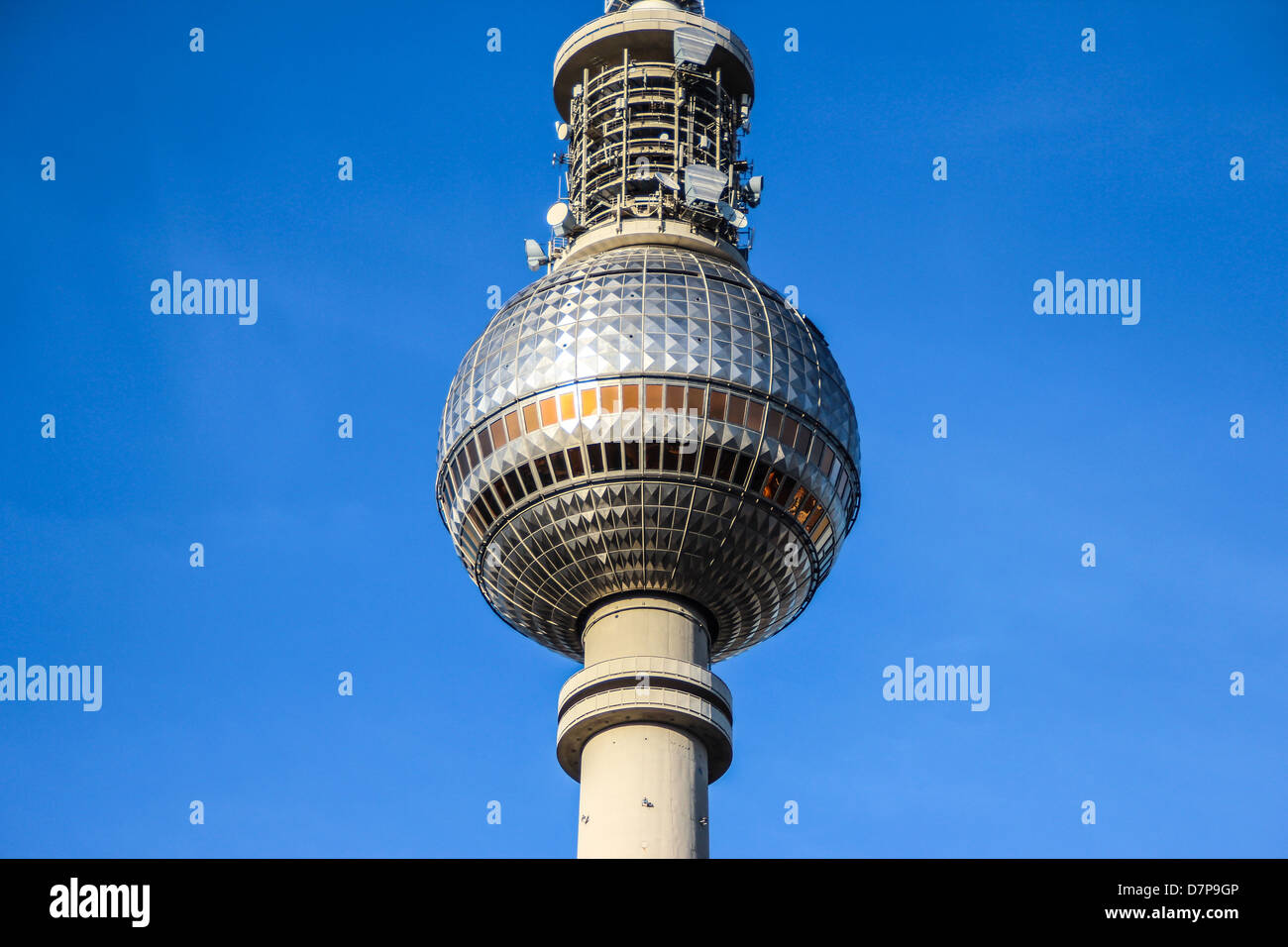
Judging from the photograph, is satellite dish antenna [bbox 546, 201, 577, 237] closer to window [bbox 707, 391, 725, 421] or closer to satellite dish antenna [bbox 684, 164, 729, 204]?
satellite dish antenna [bbox 684, 164, 729, 204]

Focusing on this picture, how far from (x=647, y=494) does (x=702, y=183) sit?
63.8 ft

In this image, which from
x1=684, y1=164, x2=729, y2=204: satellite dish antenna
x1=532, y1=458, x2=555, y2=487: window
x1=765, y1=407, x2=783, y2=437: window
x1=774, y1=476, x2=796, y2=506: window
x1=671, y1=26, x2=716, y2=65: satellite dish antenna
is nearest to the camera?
x1=532, y1=458, x2=555, y2=487: window

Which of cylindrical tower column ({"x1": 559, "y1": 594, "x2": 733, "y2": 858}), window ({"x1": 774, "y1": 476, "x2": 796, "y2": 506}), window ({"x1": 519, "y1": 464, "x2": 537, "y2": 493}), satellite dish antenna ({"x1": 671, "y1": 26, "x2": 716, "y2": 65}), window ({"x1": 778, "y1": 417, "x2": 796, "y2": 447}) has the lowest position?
cylindrical tower column ({"x1": 559, "y1": 594, "x2": 733, "y2": 858})

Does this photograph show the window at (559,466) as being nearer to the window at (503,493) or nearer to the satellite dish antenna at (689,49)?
the window at (503,493)

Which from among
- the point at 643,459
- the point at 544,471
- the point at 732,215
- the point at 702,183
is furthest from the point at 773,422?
the point at 702,183

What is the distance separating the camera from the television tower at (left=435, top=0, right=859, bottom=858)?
238 feet

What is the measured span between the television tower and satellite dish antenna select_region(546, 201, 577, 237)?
5.70 meters

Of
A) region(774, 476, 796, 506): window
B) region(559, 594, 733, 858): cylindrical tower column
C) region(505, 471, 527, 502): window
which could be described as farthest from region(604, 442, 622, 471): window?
region(774, 476, 796, 506): window

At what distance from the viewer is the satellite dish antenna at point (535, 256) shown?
3408 inches

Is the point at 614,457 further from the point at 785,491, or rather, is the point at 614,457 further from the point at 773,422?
the point at 785,491

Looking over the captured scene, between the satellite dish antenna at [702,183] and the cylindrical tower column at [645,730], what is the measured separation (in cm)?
2057

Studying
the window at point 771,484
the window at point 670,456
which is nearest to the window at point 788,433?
A: the window at point 771,484

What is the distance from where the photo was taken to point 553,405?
73688 millimetres
